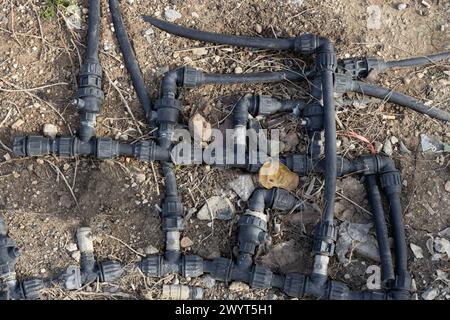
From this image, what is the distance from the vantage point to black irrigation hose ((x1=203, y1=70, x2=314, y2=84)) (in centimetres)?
283

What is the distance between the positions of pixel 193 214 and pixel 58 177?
0.67m

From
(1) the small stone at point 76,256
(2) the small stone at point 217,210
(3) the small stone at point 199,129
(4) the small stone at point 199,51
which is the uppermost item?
(4) the small stone at point 199,51

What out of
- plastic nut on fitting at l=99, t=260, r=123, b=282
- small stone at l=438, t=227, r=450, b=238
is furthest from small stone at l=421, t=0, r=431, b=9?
plastic nut on fitting at l=99, t=260, r=123, b=282

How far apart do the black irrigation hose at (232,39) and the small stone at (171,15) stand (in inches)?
2.5

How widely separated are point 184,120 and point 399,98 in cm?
107

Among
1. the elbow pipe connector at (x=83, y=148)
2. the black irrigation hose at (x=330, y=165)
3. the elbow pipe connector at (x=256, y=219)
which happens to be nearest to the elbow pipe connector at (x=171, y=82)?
the elbow pipe connector at (x=83, y=148)

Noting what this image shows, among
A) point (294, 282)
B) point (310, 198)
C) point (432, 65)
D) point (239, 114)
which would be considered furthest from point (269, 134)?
point (432, 65)

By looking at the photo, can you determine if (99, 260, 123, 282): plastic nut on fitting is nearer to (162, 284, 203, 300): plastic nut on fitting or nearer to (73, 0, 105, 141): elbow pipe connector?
(162, 284, 203, 300): plastic nut on fitting

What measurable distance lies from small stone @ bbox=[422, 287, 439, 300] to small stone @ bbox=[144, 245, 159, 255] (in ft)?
4.15

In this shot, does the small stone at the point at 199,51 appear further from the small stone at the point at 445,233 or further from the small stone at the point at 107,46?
the small stone at the point at 445,233

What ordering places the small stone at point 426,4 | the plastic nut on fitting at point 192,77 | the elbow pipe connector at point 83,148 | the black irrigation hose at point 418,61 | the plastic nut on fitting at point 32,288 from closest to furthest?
the plastic nut on fitting at point 32,288, the elbow pipe connector at point 83,148, the plastic nut on fitting at point 192,77, the black irrigation hose at point 418,61, the small stone at point 426,4

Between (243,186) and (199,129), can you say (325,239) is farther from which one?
(199,129)

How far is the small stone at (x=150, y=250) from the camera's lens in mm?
2709

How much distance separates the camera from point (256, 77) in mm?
2842
